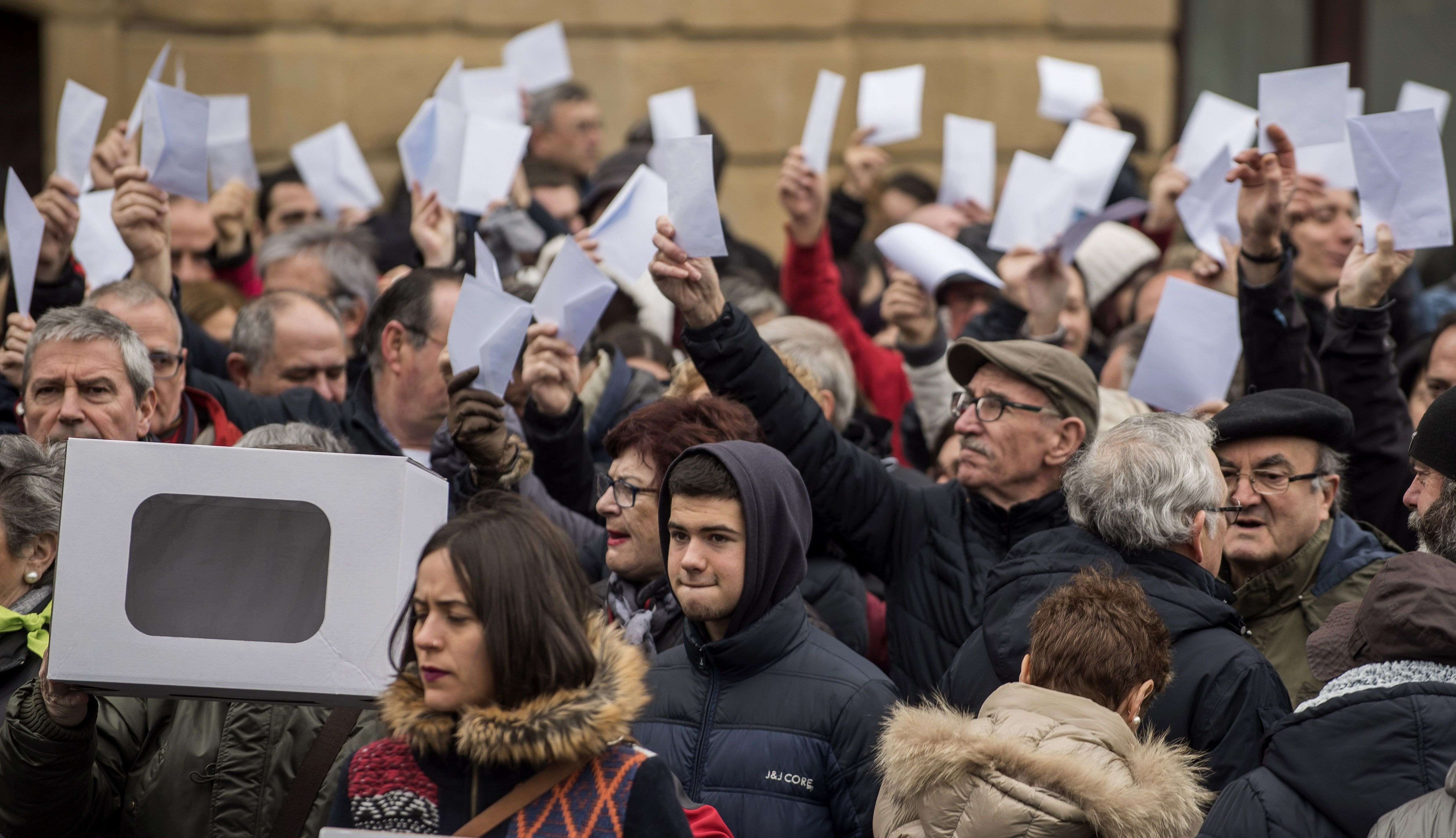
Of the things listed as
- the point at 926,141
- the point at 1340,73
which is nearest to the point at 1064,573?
the point at 1340,73

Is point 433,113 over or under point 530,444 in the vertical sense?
over

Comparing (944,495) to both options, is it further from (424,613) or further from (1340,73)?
(424,613)

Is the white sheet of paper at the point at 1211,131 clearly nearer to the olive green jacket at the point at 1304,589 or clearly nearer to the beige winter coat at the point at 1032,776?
the olive green jacket at the point at 1304,589

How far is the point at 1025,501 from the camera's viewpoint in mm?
3957

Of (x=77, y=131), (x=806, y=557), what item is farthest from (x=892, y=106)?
(x=806, y=557)

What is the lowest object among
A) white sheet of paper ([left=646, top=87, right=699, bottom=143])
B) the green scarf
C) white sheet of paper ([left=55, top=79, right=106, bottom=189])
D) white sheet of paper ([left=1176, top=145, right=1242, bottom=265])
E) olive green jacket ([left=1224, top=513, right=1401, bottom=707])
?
olive green jacket ([left=1224, top=513, right=1401, bottom=707])

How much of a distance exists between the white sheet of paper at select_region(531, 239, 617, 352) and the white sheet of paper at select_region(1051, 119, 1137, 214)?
249 cm

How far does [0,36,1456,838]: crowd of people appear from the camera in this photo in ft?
8.16

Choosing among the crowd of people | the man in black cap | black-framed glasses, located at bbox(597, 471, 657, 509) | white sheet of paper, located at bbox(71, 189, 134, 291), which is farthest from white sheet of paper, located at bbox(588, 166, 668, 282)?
white sheet of paper, located at bbox(71, 189, 134, 291)

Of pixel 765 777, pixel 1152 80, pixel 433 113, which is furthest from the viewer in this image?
pixel 1152 80

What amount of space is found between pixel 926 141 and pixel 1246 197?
205 inches

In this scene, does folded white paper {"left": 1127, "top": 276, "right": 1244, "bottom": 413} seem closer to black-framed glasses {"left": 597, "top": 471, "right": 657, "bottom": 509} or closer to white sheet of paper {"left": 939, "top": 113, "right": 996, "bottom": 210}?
black-framed glasses {"left": 597, "top": 471, "right": 657, "bottom": 509}

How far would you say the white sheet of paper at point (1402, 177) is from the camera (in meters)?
4.04

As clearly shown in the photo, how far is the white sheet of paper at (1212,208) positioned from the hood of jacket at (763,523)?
2.45m
